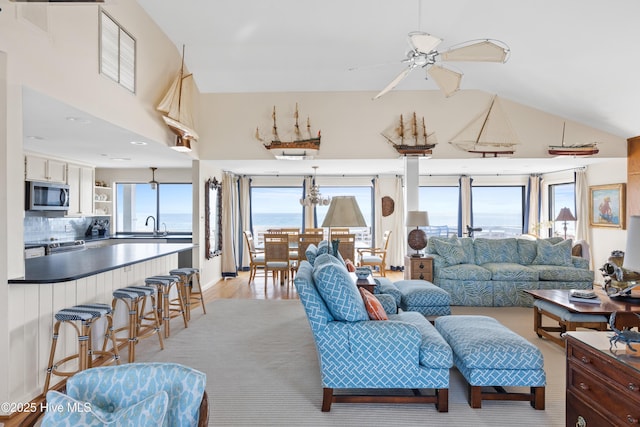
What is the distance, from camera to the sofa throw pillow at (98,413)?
45.8 inches

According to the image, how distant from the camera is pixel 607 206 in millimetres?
6738

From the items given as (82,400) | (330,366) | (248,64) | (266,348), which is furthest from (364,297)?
(248,64)

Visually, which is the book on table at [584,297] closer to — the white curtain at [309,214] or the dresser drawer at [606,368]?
the dresser drawer at [606,368]

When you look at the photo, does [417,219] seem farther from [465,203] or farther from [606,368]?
[606,368]

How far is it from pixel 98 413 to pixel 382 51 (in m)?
5.20

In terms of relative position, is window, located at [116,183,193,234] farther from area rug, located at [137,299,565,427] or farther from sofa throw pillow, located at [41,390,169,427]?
sofa throw pillow, located at [41,390,169,427]

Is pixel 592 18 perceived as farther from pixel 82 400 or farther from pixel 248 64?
pixel 82 400

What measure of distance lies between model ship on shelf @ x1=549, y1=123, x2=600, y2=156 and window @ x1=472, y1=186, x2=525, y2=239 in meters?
3.34

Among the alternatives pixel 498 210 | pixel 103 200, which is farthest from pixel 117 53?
pixel 498 210

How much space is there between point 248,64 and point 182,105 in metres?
1.23

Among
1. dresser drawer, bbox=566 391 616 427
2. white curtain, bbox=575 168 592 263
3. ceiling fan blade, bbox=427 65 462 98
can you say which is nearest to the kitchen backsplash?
ceiling fan blade, bbox=427 65 462 98

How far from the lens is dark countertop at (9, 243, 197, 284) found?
2.84 m

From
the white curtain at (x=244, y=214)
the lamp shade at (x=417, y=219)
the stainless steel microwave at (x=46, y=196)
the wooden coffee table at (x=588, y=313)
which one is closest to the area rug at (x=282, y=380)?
the wooden coffee table at (x=588, y=313)

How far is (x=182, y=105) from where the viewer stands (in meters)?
5.13
